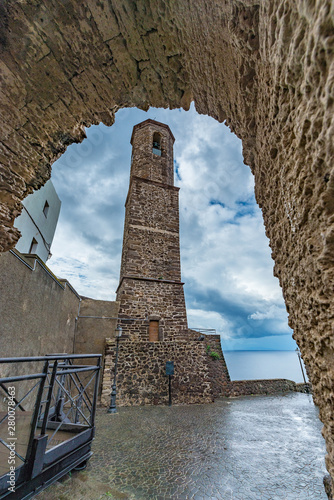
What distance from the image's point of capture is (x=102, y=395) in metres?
8.03

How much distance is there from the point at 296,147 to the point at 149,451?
218 inches

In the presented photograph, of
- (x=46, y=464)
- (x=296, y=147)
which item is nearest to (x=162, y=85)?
(x=296, y=147)

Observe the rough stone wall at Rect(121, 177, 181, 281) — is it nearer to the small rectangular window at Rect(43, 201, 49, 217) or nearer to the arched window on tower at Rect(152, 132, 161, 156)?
the arched window on tower at Rect(152, 132, 161, 156)

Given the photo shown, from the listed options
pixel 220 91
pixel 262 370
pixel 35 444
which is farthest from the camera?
pixel 262 370

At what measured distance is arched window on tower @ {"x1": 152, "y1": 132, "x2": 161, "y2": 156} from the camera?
14.6 metres

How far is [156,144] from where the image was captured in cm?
1506

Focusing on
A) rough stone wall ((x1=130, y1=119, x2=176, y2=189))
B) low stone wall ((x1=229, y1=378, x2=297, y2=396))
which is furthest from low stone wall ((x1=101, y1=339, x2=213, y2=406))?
rough stone wall ((x1=130, y1=119, x2=176, y2=189))

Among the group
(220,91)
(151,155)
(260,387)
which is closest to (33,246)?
(151,155)

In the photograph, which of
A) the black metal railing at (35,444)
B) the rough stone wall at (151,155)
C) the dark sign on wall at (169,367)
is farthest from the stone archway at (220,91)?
the rough stone wall at (151,155)

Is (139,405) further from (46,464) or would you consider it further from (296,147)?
(296,147)

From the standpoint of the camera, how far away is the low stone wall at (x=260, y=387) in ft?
36.0

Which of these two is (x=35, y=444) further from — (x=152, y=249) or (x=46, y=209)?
(x=46, y=209)

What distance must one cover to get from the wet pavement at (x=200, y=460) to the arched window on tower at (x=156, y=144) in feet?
46.3

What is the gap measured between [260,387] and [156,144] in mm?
16117
